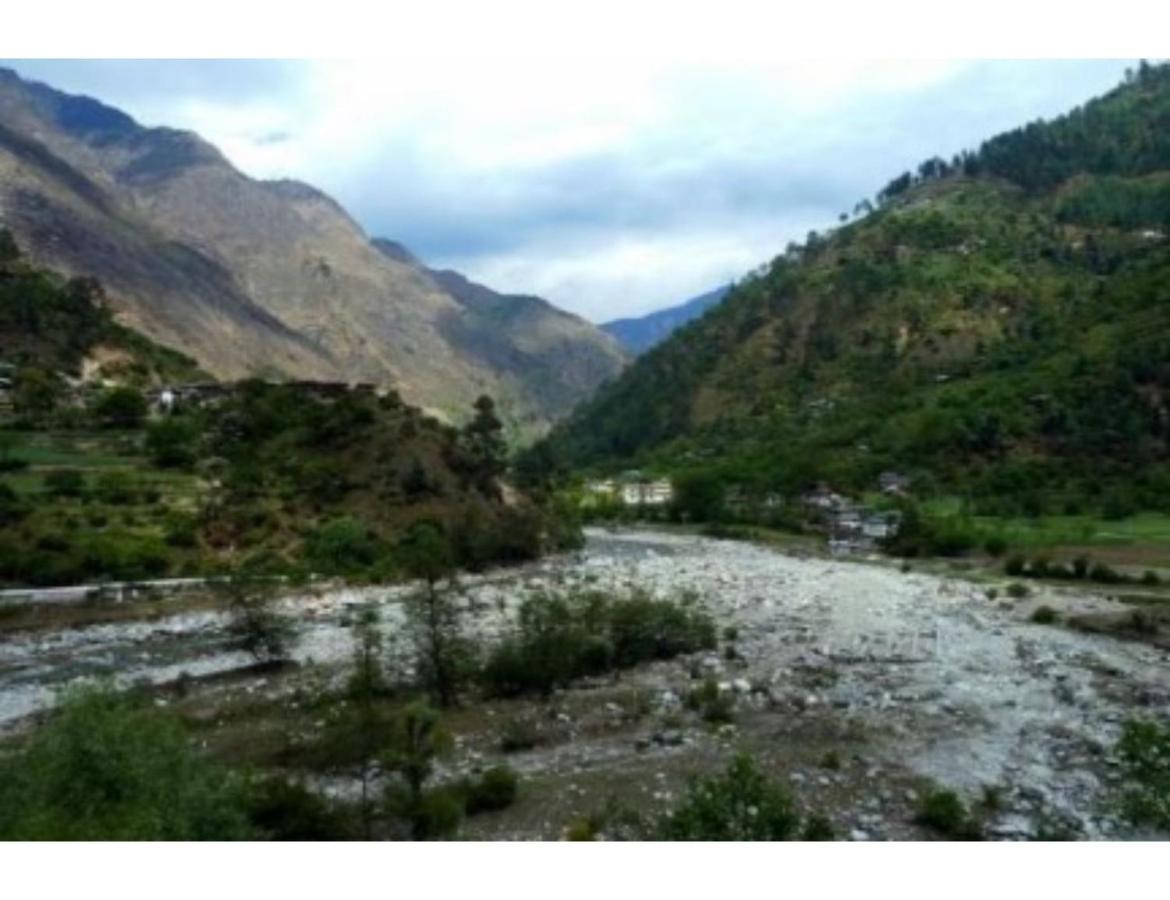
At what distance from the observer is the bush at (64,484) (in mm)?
62969

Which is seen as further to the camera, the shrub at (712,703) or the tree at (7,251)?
the tree at (7,251)

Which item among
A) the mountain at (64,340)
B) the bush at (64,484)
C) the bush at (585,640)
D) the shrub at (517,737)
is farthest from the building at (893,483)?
the shrub at (517,737)

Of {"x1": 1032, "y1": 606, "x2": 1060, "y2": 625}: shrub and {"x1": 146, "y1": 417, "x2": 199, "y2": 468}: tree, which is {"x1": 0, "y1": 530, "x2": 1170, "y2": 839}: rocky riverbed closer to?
{"x1": 1032, "y1": 606, "x2": 1060, "y2": 625}: shrub

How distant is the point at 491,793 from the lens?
24.6 meters

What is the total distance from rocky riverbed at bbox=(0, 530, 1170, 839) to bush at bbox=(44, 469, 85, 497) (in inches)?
672

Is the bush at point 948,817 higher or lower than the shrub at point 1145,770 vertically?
higher

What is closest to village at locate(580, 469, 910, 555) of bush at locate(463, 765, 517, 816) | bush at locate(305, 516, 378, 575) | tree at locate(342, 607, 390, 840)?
bush at locate(305, 516, 378, 575)

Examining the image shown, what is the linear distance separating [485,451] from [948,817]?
229 ft

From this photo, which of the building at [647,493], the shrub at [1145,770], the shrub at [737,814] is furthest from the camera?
the building at [647,493]

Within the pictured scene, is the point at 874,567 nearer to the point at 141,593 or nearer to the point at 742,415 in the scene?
the point at 141,593

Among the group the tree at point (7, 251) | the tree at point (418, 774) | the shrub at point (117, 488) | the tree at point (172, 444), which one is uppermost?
the tree at point (7, 251)

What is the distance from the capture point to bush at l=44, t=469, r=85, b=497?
207 ft

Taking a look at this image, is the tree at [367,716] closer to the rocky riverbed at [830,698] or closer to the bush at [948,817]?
the rocky riverbed at [830,698]

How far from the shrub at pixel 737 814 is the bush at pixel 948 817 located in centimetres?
400
